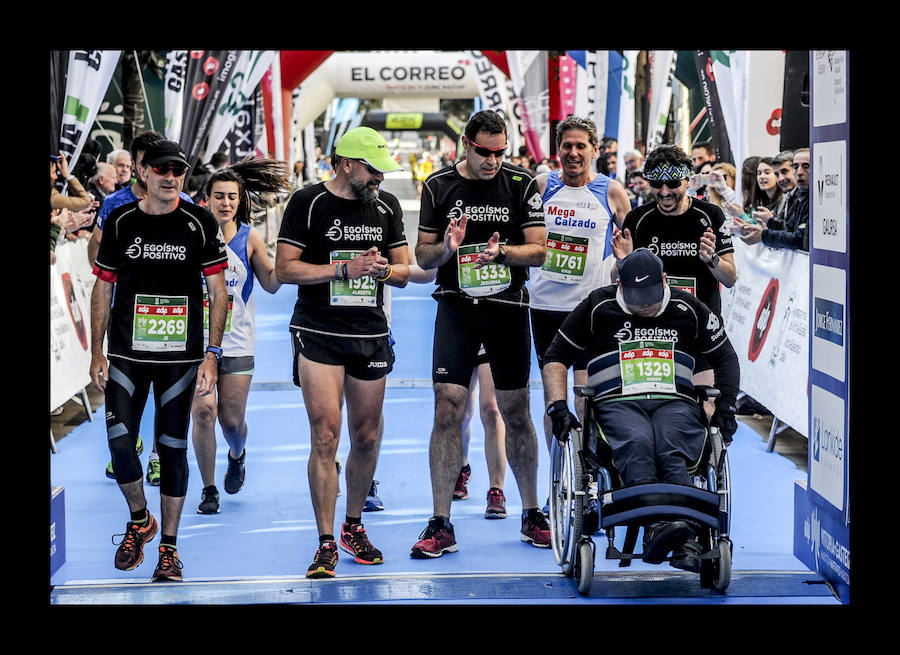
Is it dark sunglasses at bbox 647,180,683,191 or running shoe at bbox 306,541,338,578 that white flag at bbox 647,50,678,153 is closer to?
dark sunglasses at bbox 647,180,683,191

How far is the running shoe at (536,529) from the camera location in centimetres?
571

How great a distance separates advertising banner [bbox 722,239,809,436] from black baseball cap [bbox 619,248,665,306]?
2.47 m

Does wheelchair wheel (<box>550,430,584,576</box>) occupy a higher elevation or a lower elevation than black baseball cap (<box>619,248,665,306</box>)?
lower

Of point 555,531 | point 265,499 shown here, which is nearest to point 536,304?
point 555,531

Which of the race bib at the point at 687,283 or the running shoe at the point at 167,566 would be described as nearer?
the running shoe at the point at 167,566

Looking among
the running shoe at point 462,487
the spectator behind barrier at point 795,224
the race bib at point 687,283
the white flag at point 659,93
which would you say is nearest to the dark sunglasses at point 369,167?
the race bib at point 687,283

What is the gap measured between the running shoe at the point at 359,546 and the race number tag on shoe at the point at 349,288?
1.07m

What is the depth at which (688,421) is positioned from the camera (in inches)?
194

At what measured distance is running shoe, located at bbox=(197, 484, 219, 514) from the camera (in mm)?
6332

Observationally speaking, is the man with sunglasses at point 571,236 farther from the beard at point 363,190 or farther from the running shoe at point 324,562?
the running shoe at point 324,562

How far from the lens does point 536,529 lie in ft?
18.8

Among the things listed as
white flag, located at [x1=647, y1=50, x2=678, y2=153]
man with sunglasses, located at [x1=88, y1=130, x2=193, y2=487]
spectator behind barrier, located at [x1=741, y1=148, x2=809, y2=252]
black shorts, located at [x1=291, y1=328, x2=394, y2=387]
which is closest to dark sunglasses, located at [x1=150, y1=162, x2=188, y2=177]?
man with sunglasses, located at [x1=88, y1=130, x2=193, y2=487]

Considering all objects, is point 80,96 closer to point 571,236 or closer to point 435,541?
point 571,236
